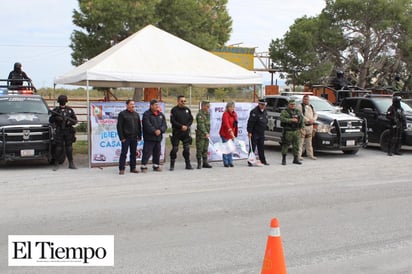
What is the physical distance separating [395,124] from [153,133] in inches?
327

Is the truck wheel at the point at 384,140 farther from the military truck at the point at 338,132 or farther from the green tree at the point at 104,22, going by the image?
the green tree at the point at 104,22

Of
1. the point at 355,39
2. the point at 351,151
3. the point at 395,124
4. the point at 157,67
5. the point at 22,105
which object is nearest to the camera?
the point at 22,105

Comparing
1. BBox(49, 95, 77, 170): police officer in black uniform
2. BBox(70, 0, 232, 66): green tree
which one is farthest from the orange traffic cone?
BBox(70, 0, 232, 66): green tree

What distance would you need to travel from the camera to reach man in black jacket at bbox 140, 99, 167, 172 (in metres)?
11.9

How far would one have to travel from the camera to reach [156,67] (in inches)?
526

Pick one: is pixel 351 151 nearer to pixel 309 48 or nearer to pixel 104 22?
pixel 104 22

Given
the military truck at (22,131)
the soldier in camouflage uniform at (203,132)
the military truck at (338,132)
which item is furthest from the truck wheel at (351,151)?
the military truck at (22,131)

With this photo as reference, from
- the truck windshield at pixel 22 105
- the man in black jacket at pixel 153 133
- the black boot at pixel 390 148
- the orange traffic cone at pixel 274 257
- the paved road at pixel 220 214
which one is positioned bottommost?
the paved road at pixel 220 214

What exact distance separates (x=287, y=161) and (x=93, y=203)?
288 inches

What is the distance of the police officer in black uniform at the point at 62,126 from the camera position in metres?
12.0

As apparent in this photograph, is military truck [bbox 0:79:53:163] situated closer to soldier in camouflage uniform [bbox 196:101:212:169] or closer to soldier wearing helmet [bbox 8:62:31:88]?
soldier wearing helmet [bbox 8:62:31:88]

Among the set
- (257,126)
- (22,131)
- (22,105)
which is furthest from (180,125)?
(22,105)

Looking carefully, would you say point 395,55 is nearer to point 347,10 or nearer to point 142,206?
point 347,10

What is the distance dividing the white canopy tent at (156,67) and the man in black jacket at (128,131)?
3.85 ft
